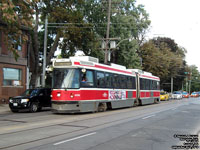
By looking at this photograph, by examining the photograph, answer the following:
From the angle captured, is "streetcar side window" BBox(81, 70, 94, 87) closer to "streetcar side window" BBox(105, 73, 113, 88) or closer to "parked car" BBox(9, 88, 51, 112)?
"streetcar side window" BBox(105, 73, 113, 88)

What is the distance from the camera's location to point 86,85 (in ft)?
53.3

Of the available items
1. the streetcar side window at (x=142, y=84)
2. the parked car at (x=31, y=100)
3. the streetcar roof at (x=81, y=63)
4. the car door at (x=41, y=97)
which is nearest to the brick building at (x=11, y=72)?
the parked car at (x=31, y=100)

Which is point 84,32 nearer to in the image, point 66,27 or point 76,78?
point 66,27

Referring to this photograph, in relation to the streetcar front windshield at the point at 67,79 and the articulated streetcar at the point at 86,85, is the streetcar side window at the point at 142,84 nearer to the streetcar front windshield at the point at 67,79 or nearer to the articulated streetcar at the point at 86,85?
the articulated streetcar at the point at 86,85

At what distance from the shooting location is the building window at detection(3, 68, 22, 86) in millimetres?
25250

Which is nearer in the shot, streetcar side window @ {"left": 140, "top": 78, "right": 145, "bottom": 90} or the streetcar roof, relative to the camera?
the streetcar roof

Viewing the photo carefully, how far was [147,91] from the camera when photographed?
28.2m

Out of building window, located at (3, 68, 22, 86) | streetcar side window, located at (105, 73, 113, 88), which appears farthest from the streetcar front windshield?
building window, located at (3, 68, 22, 86)

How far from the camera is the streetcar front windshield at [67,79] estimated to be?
1560cm

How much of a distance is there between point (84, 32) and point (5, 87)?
32.4 feet

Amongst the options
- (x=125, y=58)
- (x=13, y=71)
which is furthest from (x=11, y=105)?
(x=125, y=58)

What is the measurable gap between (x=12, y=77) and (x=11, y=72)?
19.8 inches

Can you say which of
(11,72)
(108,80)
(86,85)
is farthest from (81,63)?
(11,72)

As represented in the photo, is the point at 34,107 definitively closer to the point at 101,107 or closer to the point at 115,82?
the point at 101,107
